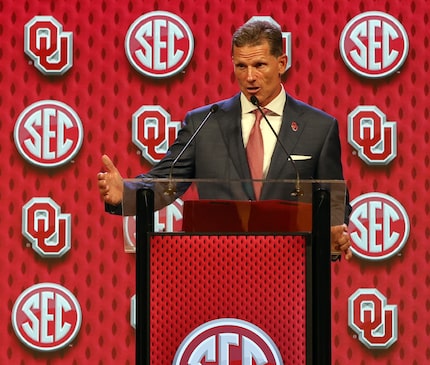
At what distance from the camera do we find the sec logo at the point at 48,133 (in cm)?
385

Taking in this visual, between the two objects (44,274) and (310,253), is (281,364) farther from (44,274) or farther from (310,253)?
(44,274)

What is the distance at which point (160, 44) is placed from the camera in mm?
3875

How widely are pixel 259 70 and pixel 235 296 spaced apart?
1.14m

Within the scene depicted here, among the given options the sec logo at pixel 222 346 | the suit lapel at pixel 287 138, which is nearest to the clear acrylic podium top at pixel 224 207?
the sec logo at pixel 222 346

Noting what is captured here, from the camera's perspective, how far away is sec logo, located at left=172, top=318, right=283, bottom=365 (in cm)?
170

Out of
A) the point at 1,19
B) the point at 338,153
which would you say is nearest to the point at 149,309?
the point at 338,153

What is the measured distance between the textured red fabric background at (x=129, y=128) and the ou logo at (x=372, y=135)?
3 centimetres

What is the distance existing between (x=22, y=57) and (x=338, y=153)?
1.67 meters

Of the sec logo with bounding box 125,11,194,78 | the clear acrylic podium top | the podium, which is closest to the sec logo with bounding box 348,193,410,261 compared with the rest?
the sec logo with bounding box 125,11,194,78

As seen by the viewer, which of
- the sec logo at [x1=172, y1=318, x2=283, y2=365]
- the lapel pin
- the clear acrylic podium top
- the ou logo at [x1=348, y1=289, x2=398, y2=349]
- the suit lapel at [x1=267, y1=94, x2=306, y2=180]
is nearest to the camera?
the sec logo at [x1=172, y1=318, x2=283, y2=365]

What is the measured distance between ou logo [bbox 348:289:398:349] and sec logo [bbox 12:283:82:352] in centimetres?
109

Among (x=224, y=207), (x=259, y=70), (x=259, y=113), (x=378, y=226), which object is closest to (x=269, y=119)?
(x=259, y=113)

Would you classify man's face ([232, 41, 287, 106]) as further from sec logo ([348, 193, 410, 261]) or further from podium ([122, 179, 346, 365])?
sec logo ([348, 193, 410, 261])

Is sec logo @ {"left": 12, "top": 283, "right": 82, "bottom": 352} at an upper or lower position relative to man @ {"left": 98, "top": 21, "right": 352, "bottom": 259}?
lower
